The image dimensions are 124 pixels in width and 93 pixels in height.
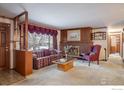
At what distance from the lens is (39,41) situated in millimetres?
6414

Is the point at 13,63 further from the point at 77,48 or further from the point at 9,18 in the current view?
the point at 77,48

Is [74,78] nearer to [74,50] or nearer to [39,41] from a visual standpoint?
[39,41]

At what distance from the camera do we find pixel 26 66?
3658 millimetres

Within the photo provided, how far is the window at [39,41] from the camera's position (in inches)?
234

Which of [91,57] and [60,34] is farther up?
[60,34]

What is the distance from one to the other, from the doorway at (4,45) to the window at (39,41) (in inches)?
53.2

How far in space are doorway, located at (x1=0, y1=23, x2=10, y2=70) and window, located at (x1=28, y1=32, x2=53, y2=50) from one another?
135cm

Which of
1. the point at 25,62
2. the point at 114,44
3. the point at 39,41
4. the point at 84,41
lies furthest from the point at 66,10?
the point at 114,44

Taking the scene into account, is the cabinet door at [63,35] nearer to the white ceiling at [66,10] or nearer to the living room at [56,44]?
the living room at [56,44]

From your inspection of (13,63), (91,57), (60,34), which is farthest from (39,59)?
(60,34)

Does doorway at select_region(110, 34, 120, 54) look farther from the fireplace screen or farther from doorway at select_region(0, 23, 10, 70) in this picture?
doorway at select_region(0, 23, 10, 70)

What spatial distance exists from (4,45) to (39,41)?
2159 mm

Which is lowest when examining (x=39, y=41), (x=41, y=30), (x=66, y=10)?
(x=39, y=41)
